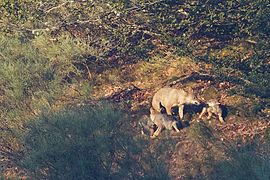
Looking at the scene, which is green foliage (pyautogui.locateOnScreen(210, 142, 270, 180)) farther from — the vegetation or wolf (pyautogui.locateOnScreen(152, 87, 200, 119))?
wolf (pyautogui.locateOnScreen(152, 87, 200, 119))

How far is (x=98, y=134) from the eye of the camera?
9.24m

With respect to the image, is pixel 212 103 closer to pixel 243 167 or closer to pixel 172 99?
pixel 172 99

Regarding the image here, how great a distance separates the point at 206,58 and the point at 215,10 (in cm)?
106

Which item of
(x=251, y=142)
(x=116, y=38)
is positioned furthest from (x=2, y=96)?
(x=251, y=142)

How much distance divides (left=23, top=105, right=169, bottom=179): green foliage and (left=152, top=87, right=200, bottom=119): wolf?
361 centimetres

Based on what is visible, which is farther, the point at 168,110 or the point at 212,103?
the point at 168,110

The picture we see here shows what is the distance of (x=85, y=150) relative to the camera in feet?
29.7

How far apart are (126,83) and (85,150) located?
6.65 metres

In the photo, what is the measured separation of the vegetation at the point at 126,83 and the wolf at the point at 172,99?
0.42 metres

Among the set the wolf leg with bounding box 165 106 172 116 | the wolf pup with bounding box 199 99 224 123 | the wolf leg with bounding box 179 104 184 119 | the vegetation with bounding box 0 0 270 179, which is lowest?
the wolf leg with bounding box 165 106 172 116

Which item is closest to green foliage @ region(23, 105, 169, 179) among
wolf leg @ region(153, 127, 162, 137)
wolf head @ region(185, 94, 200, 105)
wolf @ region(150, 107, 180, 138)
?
wolf leg @ region(153, 127, 162, 137)

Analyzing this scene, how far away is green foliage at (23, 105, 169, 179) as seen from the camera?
29.3 feet

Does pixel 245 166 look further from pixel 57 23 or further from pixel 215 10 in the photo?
pixel 57 23

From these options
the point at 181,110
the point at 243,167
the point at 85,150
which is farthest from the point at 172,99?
the point at 243,167
